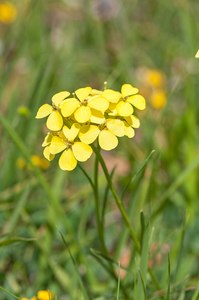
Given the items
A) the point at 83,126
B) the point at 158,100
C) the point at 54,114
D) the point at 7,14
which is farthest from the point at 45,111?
the point at 7,14

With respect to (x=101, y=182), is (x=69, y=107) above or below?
above

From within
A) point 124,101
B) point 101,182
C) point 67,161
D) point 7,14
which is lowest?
point 101,182

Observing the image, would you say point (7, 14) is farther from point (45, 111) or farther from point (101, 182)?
point (45, 111)

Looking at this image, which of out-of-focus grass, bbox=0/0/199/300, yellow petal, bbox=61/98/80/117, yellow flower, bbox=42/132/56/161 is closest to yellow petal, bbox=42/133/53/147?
yellow flower, bbox=42/132/56/161

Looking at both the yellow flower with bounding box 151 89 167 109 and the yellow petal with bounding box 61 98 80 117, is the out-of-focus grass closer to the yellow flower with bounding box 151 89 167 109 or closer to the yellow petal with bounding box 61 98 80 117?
the yellow flower with bounding box 151 89 167 109

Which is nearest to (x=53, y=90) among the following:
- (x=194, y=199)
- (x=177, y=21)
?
(x=194, y=199)
